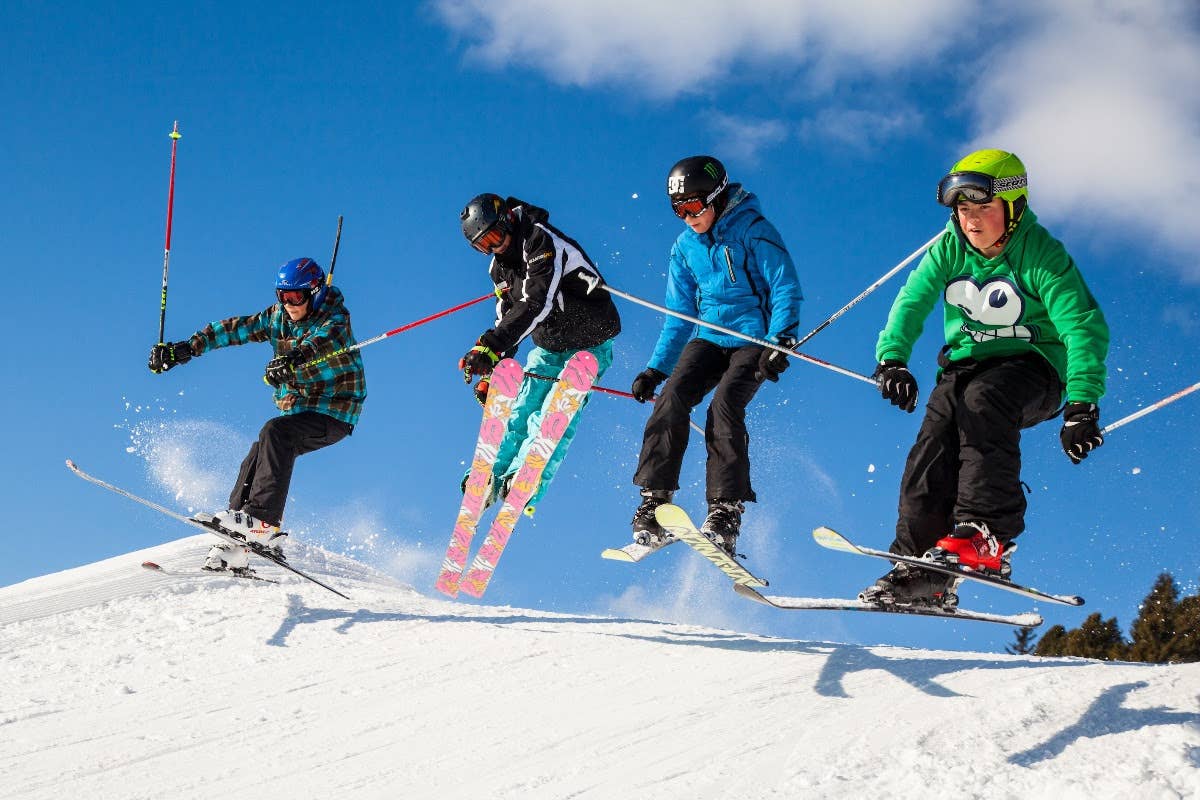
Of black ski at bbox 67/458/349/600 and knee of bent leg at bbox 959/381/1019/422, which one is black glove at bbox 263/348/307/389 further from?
knee of bent leg at bbox 959/381/1019/422

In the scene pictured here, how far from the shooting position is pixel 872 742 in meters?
4.51

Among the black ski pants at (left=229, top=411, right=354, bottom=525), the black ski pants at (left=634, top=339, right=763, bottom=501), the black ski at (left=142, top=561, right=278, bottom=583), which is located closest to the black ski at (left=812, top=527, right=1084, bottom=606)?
the black ski pants at (left=634, top=339, right=763, bottom=501)

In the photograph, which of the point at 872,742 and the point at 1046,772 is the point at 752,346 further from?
the point at 1046,772

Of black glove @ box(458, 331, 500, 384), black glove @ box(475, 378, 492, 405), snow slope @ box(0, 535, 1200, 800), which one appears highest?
black glove @ box(475, 378, 492, 405)

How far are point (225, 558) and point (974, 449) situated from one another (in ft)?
19.4

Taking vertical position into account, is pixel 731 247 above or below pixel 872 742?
above

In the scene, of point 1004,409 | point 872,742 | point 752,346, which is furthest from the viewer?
point 752,346

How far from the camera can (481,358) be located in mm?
7801

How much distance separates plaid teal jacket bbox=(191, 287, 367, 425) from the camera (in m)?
8.55

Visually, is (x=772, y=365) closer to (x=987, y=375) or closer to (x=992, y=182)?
(x=987, y=375)

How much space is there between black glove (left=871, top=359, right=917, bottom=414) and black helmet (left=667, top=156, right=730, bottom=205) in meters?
1.90

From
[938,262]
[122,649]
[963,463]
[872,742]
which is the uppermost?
[938,262]

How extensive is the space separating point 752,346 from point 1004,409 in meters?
1.89

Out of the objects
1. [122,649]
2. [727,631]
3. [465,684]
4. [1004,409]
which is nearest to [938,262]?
[1004,409]
